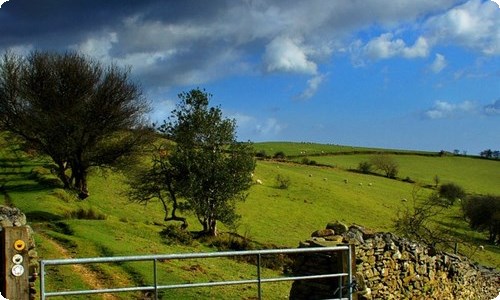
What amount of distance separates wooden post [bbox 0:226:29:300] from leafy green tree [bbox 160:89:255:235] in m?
24.0

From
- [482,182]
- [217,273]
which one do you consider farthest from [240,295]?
[482,182]

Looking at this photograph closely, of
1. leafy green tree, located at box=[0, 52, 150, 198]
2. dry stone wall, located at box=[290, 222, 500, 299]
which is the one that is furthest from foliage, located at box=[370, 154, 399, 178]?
dry stone wall, located at box=[290, 222, 500, 299]

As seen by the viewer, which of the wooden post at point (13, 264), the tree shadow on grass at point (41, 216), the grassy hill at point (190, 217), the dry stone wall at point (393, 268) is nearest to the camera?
the wooden post at point (13, 264)

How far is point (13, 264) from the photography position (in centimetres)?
773

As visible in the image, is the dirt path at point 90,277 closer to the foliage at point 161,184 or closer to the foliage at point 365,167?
the foliage at point 161,184

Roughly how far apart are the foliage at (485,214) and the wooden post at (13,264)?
49.1 metres

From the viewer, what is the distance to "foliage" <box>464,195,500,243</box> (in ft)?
168

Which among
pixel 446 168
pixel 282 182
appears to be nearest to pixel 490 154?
pixel 446 168

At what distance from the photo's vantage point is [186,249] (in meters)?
25.7

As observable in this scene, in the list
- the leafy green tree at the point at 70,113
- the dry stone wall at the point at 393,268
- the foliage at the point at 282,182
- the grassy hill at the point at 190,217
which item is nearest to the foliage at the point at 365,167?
the grassy hill at the point at 190,217

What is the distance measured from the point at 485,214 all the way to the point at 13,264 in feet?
176

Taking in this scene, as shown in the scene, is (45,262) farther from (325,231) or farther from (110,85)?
(110,85)

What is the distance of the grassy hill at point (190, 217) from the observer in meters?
18.2

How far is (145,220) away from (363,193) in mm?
30735
